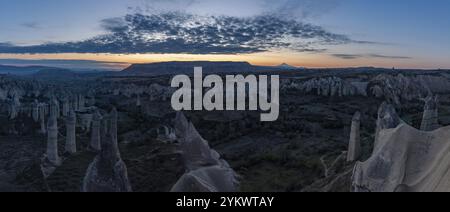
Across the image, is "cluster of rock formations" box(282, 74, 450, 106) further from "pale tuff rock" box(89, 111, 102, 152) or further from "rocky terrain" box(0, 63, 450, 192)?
"pale tuff rock" box(89, 111, 102, 152)

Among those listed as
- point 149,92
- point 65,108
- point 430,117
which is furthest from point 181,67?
point 430,117

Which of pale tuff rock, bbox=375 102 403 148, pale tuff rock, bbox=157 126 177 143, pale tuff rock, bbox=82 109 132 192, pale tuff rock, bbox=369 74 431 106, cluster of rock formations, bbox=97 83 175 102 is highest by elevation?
pale tuff rock, bbox=375 102 403 148

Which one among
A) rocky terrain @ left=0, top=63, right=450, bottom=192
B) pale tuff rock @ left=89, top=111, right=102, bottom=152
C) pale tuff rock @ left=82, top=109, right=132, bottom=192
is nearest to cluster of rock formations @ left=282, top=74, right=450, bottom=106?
rocky terrain @ left=0, top=63, right=450, bottom=192

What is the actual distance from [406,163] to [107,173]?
6517 mm

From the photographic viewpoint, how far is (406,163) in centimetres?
909

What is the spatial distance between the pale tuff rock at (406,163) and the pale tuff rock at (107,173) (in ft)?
17.7

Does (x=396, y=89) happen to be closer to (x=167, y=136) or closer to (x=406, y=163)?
(x=167, y=136)

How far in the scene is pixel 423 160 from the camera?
29.2ft

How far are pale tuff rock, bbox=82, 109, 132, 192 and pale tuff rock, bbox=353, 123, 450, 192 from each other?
5399 mm

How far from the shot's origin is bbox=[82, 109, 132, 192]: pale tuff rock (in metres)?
10.5
